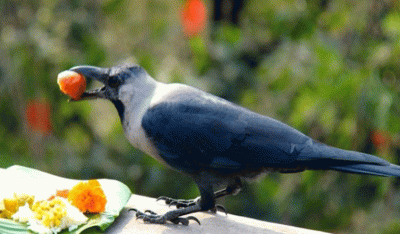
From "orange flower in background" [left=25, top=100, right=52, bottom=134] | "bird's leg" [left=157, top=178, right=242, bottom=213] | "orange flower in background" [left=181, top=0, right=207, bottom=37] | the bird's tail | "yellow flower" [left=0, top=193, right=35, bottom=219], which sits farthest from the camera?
"orange flower in background" [left=25, top=100, right=52, bottom=134]

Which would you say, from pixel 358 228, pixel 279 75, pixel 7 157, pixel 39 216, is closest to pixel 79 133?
pixel 7 157

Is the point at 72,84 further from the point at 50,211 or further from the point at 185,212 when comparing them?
the point at 185,212

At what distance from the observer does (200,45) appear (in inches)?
197

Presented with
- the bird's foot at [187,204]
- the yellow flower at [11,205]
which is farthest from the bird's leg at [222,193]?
the yellow flower at [11,205]

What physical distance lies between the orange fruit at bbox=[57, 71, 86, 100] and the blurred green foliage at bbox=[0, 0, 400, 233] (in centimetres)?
199

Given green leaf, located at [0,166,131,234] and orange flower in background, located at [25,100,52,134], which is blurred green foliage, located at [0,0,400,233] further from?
green leaf, located at [0,166,131,234]

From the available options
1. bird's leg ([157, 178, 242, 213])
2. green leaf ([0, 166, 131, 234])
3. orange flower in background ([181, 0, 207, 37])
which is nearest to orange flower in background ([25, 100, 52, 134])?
orange flower in background ([181, 0, 207, 37])

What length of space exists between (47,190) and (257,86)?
8.74 feet

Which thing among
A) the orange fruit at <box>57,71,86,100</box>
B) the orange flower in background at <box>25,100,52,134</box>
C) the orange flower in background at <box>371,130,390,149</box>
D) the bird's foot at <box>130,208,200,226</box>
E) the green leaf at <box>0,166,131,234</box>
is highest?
the orange fruit at <box>57,71,86,100</box>

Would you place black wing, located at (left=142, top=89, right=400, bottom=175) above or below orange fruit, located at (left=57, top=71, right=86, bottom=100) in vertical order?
below

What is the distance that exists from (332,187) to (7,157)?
294 cm

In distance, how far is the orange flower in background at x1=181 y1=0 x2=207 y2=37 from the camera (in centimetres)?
493

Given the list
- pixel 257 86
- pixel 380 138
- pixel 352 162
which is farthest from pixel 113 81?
pixel 257 86

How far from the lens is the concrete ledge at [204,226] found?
263 centimetres
